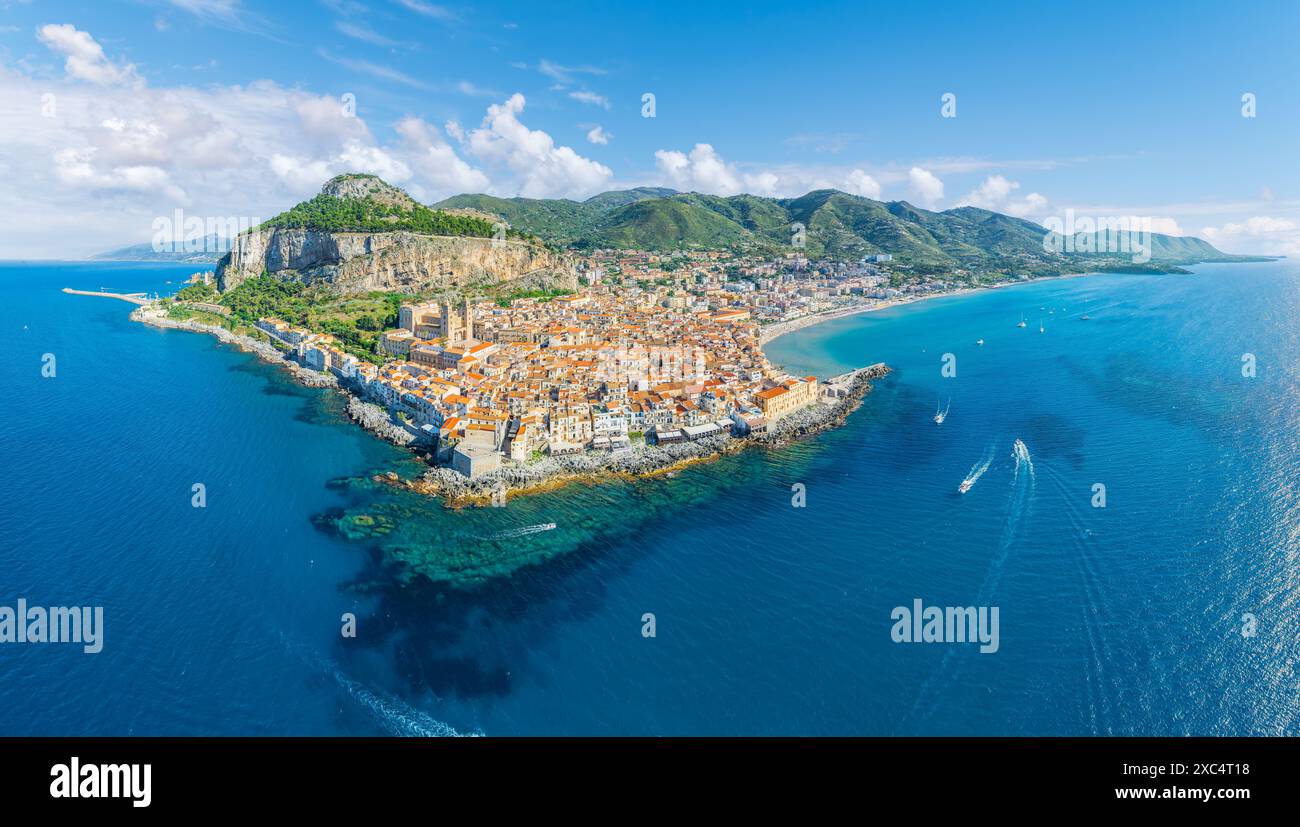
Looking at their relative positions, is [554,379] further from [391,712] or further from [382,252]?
[382,252]

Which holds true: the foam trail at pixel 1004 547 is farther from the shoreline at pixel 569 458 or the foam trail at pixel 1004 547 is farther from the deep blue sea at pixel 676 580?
the shoreline at pixel 569 458

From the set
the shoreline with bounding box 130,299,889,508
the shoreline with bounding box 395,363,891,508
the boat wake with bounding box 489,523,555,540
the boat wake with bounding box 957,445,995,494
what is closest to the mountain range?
the shoreline with bounding box 130,299,889,508

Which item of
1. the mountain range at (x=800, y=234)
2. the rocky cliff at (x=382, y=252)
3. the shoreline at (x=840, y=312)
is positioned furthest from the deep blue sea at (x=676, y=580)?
the mountain range at (x=800, y=234)

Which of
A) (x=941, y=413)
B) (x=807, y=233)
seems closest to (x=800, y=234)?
(x=807, y=233)

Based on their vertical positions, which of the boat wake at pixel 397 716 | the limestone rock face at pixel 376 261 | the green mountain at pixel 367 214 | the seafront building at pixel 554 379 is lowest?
the boat wake at pixel 397 716
